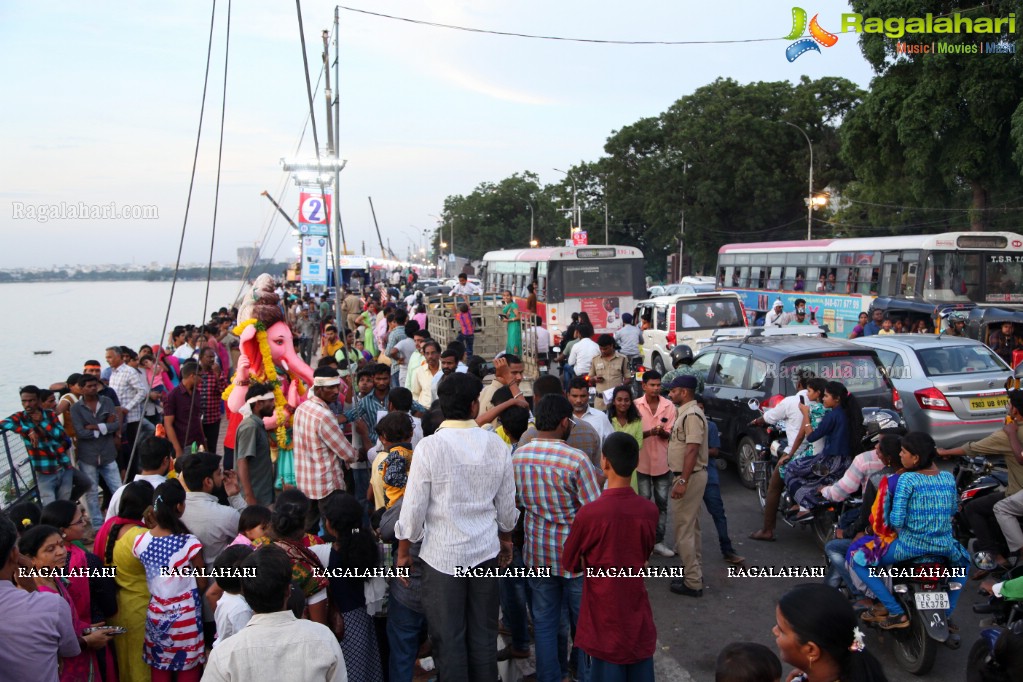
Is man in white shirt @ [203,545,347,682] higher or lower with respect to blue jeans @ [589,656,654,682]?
higher

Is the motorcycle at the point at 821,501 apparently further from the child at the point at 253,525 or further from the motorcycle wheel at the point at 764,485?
the child at the point at 253,525

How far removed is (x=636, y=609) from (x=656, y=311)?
1348 cm

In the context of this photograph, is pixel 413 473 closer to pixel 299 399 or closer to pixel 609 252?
pixel 299 399

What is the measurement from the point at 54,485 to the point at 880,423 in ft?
25.5

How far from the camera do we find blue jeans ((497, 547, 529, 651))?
5059mm

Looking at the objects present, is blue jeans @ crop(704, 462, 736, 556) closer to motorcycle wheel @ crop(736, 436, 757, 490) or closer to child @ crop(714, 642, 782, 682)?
motorcycle wheel @ crop(736, 436, 757, 490)

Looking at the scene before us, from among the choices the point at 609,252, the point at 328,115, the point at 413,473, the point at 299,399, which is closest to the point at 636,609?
the point at 413,473

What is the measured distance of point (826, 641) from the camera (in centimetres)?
259

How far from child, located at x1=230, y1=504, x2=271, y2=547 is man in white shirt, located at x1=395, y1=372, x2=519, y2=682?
69 cm

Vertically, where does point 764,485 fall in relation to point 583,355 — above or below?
below

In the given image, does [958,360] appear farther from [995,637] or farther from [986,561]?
[995,637]

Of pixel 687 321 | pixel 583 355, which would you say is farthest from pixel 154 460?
pixel 687 321

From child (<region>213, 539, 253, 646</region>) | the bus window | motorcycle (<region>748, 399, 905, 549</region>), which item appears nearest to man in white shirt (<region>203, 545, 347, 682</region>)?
child (<region>213, 539, 253, 646</region>)

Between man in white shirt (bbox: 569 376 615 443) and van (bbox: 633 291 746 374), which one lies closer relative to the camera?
man in white shirt (bbox: 569 376 615 443)
